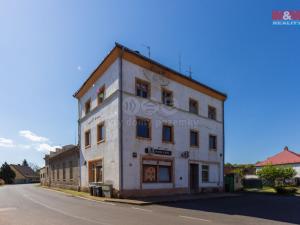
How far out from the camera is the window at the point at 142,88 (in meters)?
22.3

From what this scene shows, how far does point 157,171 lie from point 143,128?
3501mm

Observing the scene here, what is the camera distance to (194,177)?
26172mm

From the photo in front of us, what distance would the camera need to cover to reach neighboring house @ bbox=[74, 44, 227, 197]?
20.8m

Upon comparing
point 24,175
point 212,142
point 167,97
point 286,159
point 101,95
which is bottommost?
point 24,175

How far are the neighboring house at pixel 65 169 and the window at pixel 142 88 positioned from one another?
36.9 feet

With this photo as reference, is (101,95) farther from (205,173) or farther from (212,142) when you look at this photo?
(212,142)

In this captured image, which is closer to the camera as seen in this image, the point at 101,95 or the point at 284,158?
the point at 101,95

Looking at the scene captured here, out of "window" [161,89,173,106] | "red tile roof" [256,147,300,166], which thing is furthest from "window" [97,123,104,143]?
"red tile roof" [256,147,300,166]

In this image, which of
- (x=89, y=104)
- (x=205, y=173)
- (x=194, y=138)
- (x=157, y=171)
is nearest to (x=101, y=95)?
(x=89, y=104)

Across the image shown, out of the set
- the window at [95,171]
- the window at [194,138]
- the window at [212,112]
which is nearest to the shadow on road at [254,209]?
the window at [95,171]

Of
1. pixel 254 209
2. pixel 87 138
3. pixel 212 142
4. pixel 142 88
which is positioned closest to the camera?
pixel 254 209

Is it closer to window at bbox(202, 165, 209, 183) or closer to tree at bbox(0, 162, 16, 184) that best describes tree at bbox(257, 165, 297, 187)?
window at bbox(202, 165, 209, 183)

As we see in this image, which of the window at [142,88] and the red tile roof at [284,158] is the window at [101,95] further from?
the red tile roof at [284,158]

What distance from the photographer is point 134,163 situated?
20.8 m
